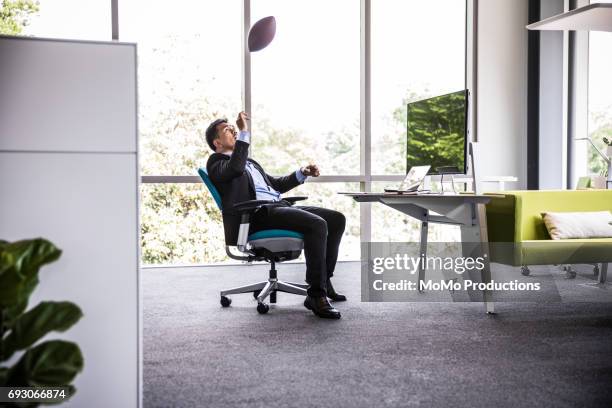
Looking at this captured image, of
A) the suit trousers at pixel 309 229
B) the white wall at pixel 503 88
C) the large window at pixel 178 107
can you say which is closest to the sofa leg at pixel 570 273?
the white wall at pixel 503 88

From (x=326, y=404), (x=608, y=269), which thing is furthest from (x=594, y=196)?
(x=326, y=404)

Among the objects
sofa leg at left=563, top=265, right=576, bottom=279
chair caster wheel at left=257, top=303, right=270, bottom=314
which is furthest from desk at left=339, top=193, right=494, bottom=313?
sofa leg at left=563, top=265, right=576, bottom=279

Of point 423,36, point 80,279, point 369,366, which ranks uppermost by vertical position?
point 423,36

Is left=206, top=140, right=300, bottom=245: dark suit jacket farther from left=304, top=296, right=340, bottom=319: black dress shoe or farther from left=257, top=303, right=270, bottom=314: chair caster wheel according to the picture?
left=304, top=296, right=340, bottom=319: black dress shoe

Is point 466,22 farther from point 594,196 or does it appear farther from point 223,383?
point 223,383

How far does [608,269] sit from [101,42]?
4.28m

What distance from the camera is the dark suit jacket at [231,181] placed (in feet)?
12.1

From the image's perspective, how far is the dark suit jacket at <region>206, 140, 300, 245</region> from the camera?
370cm

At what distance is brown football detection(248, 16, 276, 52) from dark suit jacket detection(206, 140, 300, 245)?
188 cm

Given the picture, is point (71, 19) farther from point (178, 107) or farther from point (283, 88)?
point (283, 88)

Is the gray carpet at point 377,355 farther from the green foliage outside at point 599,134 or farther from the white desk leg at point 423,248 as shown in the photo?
the green foliage outside at point 599,134

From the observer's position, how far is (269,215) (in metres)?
3.73

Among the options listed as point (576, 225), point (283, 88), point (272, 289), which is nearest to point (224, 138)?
point (272, 289)

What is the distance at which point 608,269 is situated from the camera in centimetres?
480
